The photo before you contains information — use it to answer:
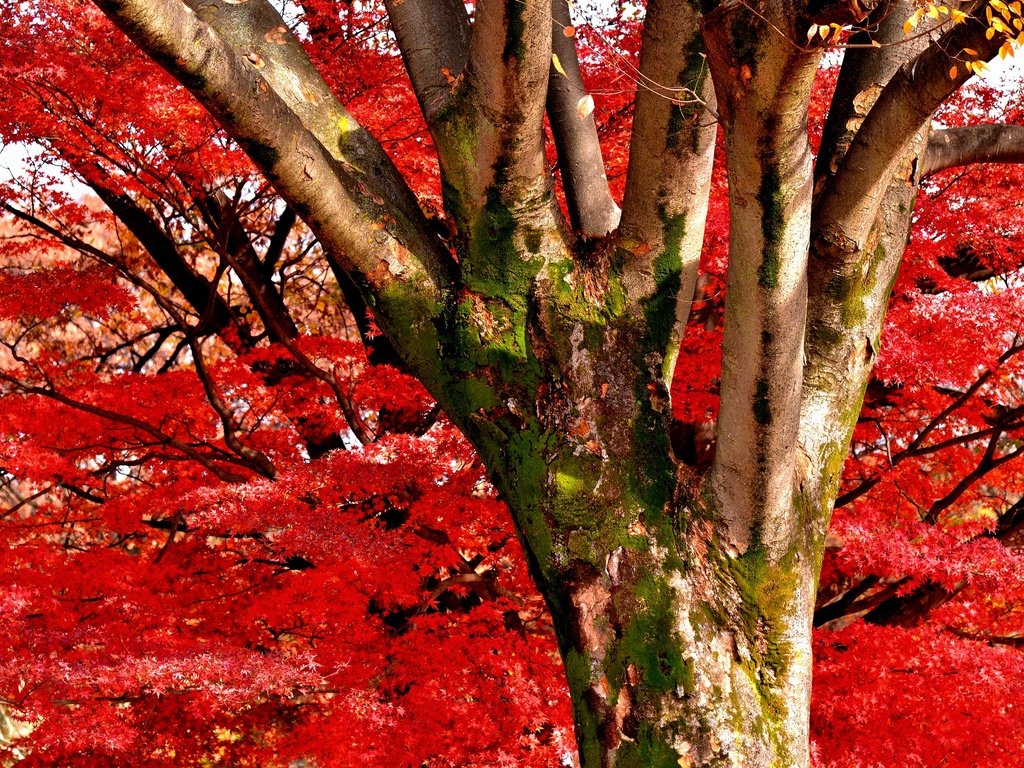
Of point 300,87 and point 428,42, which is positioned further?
point 428,42

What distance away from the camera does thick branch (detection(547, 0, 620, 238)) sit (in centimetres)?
376

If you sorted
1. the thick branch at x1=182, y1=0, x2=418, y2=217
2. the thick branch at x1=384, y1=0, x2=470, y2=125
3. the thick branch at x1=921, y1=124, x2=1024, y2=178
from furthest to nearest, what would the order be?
the thick branch at x1=384, y1=0, x2=470, y2=125, the thick branch at x1=921, y1=124, x2=1024, y2=178, the thick branch at x1=182, y1=0, x2=418, y2=217

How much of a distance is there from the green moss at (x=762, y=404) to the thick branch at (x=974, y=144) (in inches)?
51.7

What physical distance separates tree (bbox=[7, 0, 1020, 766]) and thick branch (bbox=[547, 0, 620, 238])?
2 cm

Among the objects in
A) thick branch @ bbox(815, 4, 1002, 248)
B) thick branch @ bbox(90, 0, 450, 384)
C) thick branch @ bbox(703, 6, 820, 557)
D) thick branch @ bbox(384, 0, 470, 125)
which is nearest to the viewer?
thick branch @ bbox(703, 6, 820, 557)

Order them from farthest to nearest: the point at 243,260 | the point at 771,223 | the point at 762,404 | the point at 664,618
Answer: the point at 243,260, the point at 664,618, the point at 762,404, the point at 771,223

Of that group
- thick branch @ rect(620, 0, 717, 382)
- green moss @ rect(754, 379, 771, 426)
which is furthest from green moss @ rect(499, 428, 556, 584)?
green moss @ rect(754, 379, 771, 426)

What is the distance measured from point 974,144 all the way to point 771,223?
1.40m

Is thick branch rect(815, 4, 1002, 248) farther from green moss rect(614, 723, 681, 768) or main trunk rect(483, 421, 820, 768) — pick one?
green moss rect(614, 723, 681, 768)

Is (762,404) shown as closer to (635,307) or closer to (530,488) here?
(635,307)

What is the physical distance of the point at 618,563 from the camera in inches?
125

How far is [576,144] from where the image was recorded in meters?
3.79

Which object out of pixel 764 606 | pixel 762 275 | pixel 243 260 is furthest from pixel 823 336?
pixel 243 260

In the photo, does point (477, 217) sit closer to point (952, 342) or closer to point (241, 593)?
point (952, 342)
